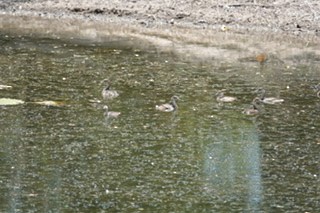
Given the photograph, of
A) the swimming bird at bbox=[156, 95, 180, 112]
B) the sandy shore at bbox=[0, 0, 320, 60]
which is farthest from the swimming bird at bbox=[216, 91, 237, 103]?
the sandy shore at bbox=[0, 0, 320, 60]

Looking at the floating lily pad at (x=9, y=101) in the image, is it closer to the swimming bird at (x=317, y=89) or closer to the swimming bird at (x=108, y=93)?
the swimming bird at (x=108, y=93)

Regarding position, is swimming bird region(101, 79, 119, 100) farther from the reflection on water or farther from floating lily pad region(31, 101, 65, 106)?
the reflection on water

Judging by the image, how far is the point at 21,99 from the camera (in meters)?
12.5

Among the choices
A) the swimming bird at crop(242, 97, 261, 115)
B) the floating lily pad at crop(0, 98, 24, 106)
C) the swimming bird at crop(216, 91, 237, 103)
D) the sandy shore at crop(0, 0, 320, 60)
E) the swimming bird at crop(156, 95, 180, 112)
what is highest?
the swimming bird at crop(242, 97, 261, 115)

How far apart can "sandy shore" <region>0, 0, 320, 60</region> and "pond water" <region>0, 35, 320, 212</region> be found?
1650mm

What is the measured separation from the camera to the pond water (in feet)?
29.4

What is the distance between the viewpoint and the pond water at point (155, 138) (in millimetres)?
8953

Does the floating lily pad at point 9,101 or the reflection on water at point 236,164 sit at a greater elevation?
the reflection on water at point 236,164

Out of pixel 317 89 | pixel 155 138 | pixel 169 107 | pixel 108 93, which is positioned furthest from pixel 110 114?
pixel 317 89

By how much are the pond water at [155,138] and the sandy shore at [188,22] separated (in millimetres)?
1650

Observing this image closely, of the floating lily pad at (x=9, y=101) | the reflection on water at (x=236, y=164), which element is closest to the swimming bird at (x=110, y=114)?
the floating lily pad at (x=9, y=101)

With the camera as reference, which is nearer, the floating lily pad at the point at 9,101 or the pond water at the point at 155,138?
the pond water at the point at 155,138

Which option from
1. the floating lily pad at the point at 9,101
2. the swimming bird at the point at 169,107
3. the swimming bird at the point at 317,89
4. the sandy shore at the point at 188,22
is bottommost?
the sandy shore at the point at 188,22

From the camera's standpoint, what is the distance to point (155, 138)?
35.8 feet
